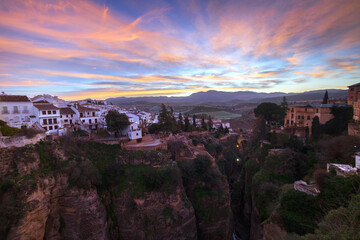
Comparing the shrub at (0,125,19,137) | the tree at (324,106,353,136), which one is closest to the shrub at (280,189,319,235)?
the tree at (324,106,353,136)

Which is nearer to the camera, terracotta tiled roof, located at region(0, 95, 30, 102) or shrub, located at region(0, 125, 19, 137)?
shrub, located at region(0, 125, 19, 137)

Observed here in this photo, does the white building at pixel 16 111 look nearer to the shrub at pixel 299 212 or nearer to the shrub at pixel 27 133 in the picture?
the shrub at pixel 27 133

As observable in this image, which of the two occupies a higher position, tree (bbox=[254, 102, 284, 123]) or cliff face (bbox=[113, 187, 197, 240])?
tree (bbox=[254, 102, 284, 123])

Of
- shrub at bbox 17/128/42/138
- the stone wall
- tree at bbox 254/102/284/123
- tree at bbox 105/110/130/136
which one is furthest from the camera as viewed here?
tree at bbox 254/102/284/123

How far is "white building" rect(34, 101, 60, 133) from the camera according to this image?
23109 mm

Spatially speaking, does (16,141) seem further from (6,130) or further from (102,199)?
(102,199)

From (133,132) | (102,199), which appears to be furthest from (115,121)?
(102,199)

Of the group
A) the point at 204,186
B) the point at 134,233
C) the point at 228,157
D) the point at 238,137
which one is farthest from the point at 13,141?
the point at 238,137

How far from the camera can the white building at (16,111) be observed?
2030cm

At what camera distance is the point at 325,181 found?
10.9m

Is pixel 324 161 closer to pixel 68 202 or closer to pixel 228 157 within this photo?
Answer: pixel 228 157

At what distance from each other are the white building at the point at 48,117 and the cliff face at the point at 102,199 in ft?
25.7

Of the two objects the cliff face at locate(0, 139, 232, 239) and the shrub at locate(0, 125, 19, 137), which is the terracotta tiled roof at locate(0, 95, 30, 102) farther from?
the cliff face at locate(0, 139, 232, 239)

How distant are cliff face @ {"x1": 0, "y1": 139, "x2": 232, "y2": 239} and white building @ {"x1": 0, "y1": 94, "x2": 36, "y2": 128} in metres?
7.70
